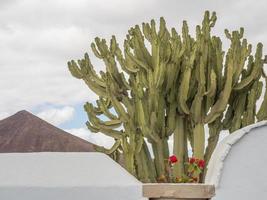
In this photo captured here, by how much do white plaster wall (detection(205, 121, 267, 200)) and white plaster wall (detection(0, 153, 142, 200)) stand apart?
89 cm

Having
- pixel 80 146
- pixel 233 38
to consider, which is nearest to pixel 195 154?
pixel 233 38

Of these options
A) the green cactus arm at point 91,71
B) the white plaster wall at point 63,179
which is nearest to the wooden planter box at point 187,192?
the white plaster wall at point 63,179

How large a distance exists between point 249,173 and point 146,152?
787 centimetres

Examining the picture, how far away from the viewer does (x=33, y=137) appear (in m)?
28.5

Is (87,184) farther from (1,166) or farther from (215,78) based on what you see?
(215,78)

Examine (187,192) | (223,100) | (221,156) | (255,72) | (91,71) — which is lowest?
(187,192)

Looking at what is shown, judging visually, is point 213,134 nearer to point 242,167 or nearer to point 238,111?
point 238,111

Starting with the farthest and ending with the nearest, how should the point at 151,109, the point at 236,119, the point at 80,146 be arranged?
1. the point at 80,146
2. the point at 236,119
3. the point at 151,109

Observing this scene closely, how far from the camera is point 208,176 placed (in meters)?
5.87

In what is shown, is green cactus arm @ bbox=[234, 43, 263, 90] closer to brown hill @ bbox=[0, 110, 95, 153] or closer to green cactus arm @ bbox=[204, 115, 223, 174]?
green cactus arm @ bbox=[204, 115, 223, 174]

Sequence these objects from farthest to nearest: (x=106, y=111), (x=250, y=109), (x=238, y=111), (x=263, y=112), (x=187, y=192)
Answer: (x=106, y=111) < (x=238, y=111) < (x=263, y=112) < (x=250, y=109) < (x=187, y=192)

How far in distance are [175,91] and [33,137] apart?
16.7m

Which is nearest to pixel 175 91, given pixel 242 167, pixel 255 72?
pixel 255 72

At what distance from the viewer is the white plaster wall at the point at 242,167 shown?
5652mm
